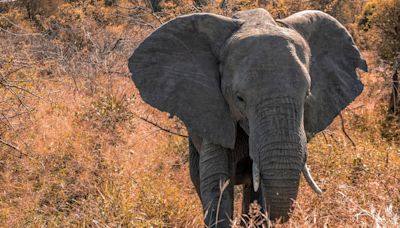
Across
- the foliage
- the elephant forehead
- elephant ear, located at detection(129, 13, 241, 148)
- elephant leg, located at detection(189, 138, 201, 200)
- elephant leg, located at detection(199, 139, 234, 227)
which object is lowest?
the foliage

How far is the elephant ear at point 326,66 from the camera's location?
317 cm

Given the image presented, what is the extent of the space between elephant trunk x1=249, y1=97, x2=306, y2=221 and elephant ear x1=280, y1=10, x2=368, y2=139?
1.64 feet

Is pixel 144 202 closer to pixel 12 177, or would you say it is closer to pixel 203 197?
pixel 203 197

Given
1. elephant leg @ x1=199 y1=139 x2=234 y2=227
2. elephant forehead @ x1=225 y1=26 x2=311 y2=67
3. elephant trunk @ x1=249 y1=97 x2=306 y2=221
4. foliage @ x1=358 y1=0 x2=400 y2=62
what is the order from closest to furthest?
elephant trunk @ x1=249 y1=97 x2=306 y2=221 < elephant forehead @ x1=225 y1=26 x2=311 y2=67 < elephant leg @ x1=199 y1=139 x2=234 y2=227 < foliage @ x1=358 y1=0 x2=400 y2=62

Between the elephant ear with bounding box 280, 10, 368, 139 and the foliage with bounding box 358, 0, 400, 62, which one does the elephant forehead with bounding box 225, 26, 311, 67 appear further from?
the foliage with bounding box 358, 0, 400, 62

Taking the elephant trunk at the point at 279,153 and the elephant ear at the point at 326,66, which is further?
the elephant ear at the point at 326,66

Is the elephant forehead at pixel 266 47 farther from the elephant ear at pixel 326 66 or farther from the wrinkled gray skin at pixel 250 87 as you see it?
the elephant ear at pixel 326 66

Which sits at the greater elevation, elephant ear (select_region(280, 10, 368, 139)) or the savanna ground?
elephant ear (select_region(280, 10, 368, 139))

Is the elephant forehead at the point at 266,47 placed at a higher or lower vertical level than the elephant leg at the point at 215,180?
higher

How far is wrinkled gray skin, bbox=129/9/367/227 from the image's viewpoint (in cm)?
261

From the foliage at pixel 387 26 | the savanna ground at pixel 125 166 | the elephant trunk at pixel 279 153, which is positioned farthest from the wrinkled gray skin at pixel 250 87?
the foliage at pixel 387 26

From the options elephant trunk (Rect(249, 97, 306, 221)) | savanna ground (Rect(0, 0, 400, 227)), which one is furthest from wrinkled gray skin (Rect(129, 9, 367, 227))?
savanna ground (Rect(0, 0, 400, 227))

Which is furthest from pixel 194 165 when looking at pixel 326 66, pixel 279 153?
pixel 279 153

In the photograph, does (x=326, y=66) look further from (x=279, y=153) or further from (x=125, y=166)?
(x=125, y=166)
